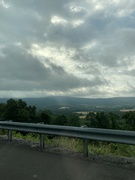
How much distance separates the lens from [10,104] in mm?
47250

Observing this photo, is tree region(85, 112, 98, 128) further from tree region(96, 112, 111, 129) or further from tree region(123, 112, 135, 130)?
tree region(123, 112, 135, 130)

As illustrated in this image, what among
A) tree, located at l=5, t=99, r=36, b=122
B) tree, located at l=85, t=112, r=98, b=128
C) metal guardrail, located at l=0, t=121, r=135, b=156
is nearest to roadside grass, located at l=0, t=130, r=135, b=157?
metal guardrail, located at l=0, t=121, r=135, b=156

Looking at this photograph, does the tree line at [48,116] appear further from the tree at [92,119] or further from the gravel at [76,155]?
the gravel at [76,155]

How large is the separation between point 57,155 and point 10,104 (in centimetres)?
4006

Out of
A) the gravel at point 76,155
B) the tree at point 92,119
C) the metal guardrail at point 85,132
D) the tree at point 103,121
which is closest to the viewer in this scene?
the metal guardrail at point 85,132

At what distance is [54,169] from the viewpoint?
666 centimetres

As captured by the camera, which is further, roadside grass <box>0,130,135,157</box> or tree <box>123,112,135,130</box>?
tree <box>123,112,135,130</box>

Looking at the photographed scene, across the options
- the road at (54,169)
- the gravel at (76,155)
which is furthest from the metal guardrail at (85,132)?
the road at (54,169)

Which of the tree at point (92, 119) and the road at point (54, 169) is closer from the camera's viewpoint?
the road at point (54, 169)

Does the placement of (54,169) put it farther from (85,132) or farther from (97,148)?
(97,148)

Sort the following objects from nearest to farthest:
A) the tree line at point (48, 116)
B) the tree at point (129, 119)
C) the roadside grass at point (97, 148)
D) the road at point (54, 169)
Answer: the road at point (54, 169)
the roadside grass at point (97, 148)
the tree at point (129, 119)
the tree line at point (48, 116)

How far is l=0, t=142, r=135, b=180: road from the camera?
19.9 ft

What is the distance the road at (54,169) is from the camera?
6070mm

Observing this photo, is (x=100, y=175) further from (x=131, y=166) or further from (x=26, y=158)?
(x=26, y=158)
